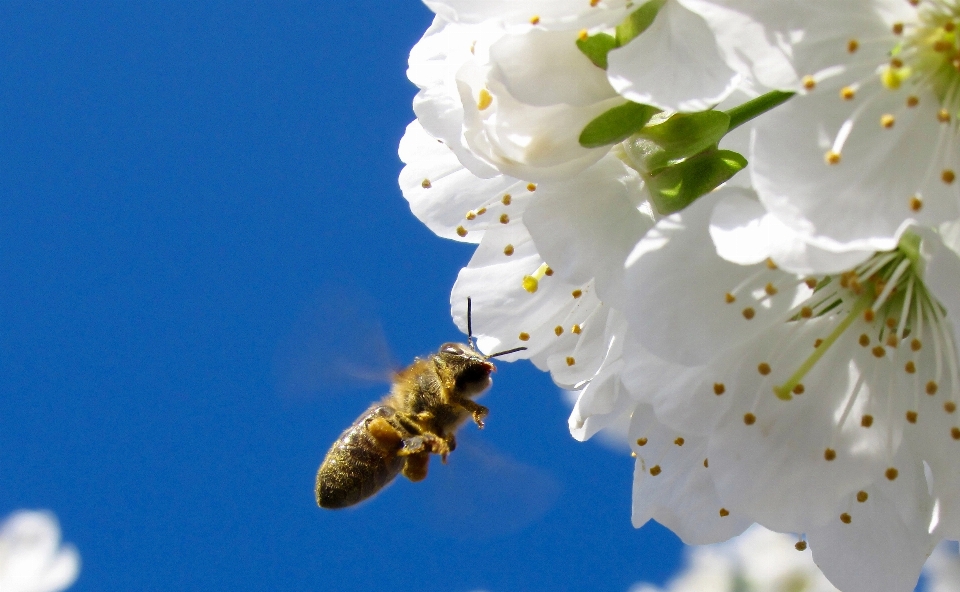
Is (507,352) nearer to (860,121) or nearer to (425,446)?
(425,446)

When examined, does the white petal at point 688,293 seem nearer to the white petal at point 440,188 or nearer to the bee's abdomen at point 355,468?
the white petal at point 440,188

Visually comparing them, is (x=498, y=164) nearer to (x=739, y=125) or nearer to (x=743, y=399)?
(x=739, y=125)

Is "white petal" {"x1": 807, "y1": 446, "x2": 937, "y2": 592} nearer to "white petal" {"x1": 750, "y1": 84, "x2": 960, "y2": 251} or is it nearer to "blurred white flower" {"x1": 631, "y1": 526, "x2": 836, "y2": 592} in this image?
"white petal" {"x1": 750, "y1": 84, "x2": 960, "y2": 251}

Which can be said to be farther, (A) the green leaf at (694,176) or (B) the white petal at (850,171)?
→ (A) the green leaf at (694,176)

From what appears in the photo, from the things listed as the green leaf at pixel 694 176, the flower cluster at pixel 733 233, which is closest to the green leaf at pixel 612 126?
the flower cluster at pixel 733 233

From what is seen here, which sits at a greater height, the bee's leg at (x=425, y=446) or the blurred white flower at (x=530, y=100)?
the bee's leg at (x=425, y=446)

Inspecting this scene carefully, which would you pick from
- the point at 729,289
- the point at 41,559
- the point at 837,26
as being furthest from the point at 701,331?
the point at 41,559

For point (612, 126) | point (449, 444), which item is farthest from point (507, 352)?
point (612, 126)
